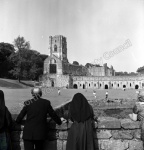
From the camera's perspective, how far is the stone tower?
334 feet

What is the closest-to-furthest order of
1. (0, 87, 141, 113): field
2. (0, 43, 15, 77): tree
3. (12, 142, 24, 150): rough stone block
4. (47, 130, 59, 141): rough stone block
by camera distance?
(47, 130, 59, 141): rough stone block
(12, 142, 24, 150): rough stone block
(0, 87, 141, 113): field
(0, 43, 15, 77): tree

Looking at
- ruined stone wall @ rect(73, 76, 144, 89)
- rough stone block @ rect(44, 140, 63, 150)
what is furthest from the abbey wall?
rough stone block @ rect(44, 140, 63, 150)

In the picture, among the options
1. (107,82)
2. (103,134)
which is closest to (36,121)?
(103,134)

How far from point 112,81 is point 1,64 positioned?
4371 centimetres

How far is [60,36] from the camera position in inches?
3976

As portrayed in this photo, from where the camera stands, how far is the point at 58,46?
10181 centimetres

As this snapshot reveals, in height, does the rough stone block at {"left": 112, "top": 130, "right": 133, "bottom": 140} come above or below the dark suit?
below

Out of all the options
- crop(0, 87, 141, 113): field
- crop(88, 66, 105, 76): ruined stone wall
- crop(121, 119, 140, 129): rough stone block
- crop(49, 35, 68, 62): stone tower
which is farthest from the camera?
crop(88, 66, 105, 76): ruined stone wall

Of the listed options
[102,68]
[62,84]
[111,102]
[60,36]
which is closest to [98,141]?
[111,102]

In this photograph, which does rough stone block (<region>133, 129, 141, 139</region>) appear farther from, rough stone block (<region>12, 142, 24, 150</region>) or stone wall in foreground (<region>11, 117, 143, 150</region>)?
rough stone block (<region>12, 142, 24, 150</region>)

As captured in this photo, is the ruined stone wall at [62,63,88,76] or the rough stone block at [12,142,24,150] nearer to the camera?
the rough stone block at [12,142,24,150]

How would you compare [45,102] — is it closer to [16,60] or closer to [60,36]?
[16,60]

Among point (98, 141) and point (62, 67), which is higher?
point (62, 67)

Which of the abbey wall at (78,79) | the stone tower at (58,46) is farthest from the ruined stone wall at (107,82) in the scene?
the stone tower at (58,46)
